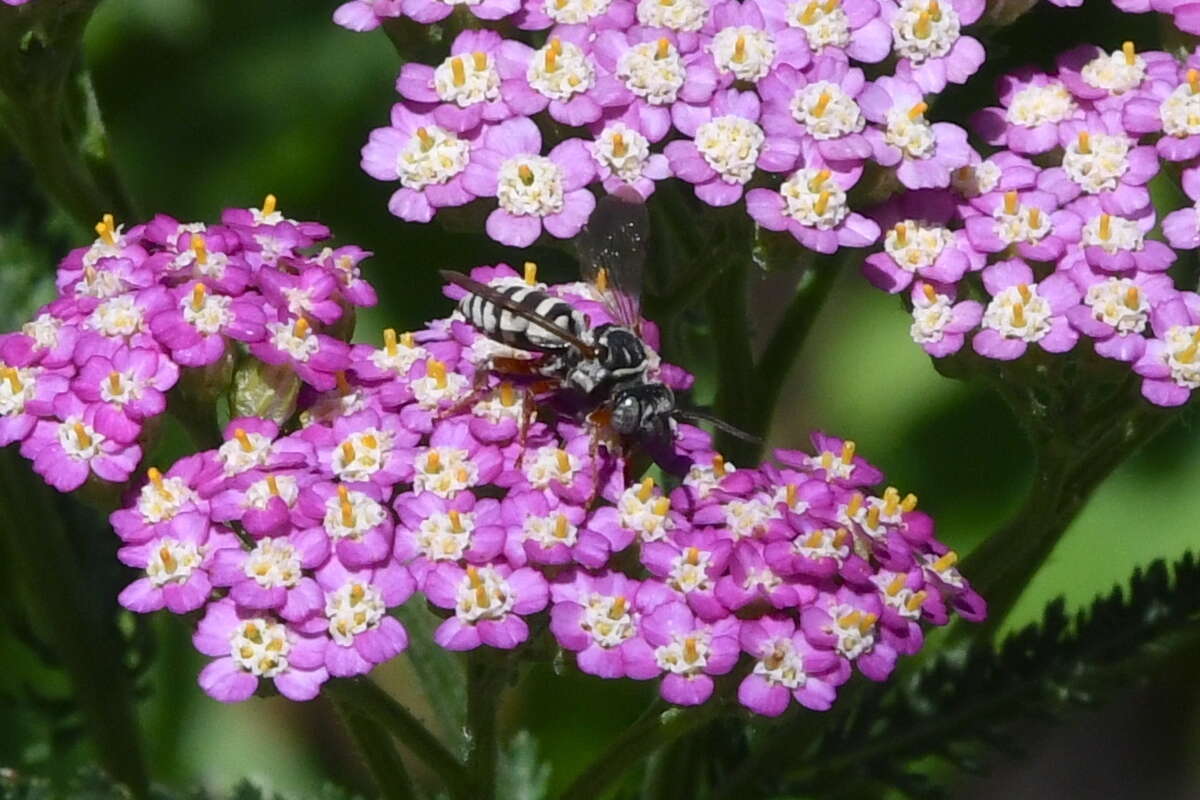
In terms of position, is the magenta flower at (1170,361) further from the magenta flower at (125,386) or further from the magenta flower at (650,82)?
the magenta flower at (125,386)

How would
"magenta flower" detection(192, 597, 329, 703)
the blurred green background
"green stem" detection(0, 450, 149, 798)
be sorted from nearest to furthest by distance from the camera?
"magenta flower" detection(192, 597, 329, 703), "green stem" detection(0, 450, 149, 798), the blurred green background

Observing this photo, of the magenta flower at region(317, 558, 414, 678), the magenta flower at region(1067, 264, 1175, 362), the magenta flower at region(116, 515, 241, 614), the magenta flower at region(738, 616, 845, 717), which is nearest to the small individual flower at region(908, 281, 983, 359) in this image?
the magenta flower at region(1067, 264, 1175, 362)

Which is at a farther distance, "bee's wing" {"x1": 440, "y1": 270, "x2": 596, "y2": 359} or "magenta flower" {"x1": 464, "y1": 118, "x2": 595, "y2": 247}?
"magenta flower" {"x1": 464, "y1": 118, "x2": 595, "y2": 247}

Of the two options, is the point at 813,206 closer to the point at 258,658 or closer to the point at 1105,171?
the point at 1105,171

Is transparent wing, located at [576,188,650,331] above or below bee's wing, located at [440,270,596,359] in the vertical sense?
above

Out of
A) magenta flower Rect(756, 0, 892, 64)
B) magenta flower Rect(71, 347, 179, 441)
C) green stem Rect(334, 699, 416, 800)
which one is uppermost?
magenta flower Rect(756, 0, 892, 64)

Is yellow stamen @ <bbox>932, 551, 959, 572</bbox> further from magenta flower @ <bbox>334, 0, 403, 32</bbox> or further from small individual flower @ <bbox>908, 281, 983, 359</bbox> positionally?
magenta flower @ <bbox>334, 0, 403, 32</bbox>
